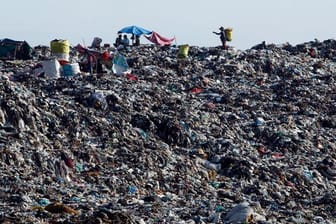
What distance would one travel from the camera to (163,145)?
17.3 metres

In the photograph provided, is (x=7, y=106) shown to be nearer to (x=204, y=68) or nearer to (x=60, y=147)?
(x=60, y=147)

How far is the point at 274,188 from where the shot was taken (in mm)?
16438

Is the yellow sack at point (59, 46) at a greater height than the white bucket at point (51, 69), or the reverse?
the yellow sack at point (59, 46)

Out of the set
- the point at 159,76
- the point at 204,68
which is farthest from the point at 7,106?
the point at 204,68

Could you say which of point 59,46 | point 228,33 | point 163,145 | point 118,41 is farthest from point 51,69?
point 228,33

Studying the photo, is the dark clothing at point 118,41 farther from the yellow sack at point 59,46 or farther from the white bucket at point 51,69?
the white bucket at point 51,69

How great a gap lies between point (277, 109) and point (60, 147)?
7003 mm

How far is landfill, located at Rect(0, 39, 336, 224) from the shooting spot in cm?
1359

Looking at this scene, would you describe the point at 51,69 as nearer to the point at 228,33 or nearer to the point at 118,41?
the point at 118,41

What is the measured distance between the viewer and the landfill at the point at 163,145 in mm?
13586

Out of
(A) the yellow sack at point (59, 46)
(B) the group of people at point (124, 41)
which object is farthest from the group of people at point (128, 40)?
(A) the yellow sack at point (59, 46)

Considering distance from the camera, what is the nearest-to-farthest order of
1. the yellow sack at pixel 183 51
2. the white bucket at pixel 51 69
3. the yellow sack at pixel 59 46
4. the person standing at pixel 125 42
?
the white bucket at pixel 51 69, the yellow sack at pixel 59 46, the yellow sack at pixel 183 51, the person standing at pixel 125 42

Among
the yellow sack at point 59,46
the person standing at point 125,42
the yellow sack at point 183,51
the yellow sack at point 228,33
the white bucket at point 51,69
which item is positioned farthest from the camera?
the yellow sack at point 228,33

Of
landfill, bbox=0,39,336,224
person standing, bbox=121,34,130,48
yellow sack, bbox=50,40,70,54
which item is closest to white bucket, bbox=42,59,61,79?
landfill, bbox=0,39,336,224
